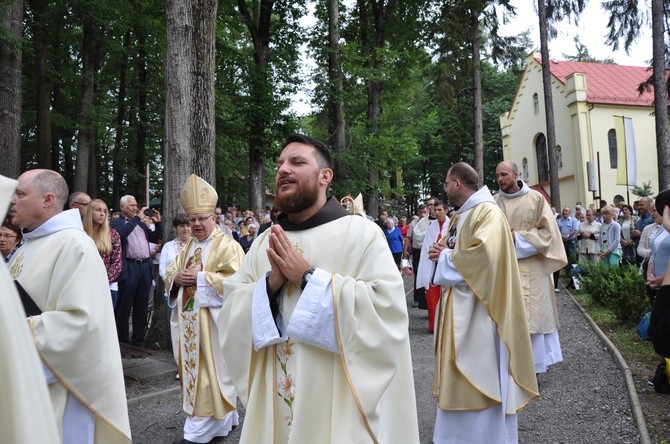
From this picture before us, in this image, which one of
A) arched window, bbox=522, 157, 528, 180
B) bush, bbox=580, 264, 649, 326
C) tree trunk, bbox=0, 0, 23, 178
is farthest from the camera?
arched window, bbox=522, 157, 528, 180

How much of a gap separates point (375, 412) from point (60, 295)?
5.67ft

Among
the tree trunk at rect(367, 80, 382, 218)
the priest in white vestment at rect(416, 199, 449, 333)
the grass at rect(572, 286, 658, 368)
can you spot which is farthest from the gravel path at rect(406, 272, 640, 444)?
the tree trunk at rect(367, 80, 382, 218)

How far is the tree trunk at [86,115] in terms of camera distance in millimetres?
17656

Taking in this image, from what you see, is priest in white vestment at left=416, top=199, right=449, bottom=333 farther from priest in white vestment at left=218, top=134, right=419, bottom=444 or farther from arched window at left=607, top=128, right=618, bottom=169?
arched window at left=607, top=128, right=618, bottom=169

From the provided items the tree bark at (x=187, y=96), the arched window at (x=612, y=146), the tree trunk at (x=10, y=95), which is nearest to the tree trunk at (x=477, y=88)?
the tree trunk at (x=10, y=95)

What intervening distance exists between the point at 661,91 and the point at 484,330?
1376 cm

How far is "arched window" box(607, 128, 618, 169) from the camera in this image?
124ft

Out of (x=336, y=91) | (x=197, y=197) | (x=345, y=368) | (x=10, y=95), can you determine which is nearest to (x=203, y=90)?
(x=197, y=197)

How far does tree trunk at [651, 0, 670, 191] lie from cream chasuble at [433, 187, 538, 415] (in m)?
12.8

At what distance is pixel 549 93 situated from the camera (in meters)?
19.9

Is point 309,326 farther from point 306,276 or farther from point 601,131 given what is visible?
point 601,131

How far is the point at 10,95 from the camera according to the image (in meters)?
11.8

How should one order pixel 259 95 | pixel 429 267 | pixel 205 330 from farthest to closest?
pixel 259 95 < pixel 429 267 < pixel 205 330

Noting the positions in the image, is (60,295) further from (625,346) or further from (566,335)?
(566,335)
